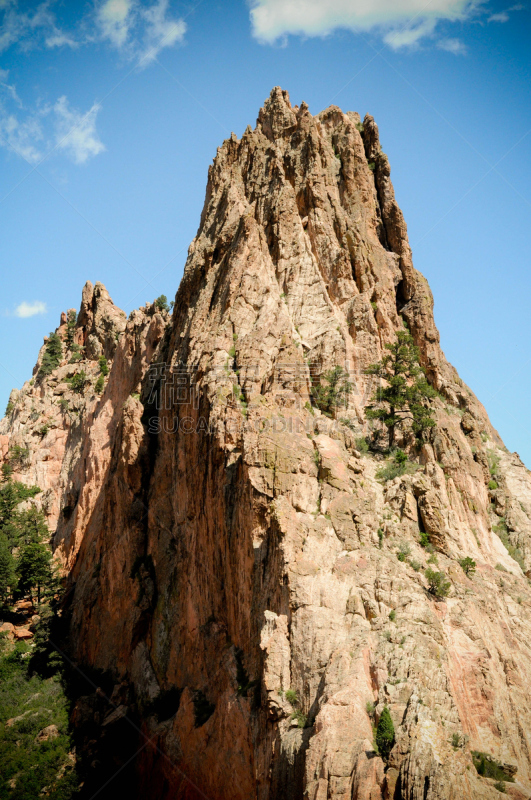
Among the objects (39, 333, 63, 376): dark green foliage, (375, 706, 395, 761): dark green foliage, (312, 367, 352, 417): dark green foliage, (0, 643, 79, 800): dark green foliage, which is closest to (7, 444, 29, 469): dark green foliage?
(39, 333, 63, 376): dark green foliage

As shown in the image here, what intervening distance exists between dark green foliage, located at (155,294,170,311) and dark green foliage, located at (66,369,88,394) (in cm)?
1631

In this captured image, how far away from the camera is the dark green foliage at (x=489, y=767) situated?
21292 millimetres

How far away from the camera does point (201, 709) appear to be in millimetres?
30062

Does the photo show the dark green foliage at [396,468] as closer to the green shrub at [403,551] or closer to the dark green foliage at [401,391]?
the dark green foliage at [401,391]

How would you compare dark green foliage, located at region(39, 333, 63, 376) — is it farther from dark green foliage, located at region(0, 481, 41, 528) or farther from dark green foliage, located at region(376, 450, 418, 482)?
dark green foliage, located at region(376, 450, 418, 482)

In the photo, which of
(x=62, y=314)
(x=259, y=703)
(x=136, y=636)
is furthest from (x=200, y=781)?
(x=62, y=314)

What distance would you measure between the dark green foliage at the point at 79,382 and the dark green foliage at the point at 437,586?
5395 centimetres

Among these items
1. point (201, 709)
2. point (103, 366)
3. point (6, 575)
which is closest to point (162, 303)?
point (103, 366)

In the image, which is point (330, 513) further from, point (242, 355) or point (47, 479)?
point (47, 479)

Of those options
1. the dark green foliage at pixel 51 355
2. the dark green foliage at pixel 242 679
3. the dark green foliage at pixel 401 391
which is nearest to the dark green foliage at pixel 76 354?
the dark green foliage at pixel 51 355

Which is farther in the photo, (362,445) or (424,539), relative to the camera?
(362,445)

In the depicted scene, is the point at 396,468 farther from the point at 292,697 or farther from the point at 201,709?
the point at 201,709

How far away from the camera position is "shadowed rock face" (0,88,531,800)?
22.8 meters

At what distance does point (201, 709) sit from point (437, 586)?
13519 mm
